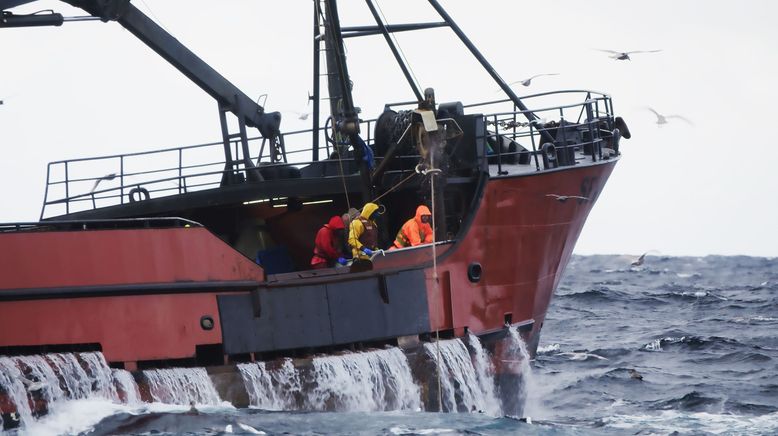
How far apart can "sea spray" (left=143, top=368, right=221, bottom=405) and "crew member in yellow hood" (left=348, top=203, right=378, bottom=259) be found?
2.54 metres

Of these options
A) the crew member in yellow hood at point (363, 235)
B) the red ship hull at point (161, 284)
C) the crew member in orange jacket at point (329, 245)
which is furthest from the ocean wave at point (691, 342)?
the crew member in yellow hood at point (363, 235)

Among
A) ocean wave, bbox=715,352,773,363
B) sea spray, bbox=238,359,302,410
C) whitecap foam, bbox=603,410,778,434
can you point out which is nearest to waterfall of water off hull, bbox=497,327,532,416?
whitecap foam, bbox=603,410,778,434

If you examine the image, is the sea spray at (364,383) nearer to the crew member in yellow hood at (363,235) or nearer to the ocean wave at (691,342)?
the crew member in yellow hood at (363,235)

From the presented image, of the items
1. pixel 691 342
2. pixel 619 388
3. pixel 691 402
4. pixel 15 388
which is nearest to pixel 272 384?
pixel 15 388

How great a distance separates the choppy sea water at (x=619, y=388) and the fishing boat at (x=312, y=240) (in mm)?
707

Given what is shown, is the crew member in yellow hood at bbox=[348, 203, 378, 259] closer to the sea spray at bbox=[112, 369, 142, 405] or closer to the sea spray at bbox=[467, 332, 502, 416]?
the sea spray at bbox=[467, 332, 502, 416]

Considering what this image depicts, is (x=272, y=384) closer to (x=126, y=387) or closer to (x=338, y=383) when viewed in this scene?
(x=338, y=383)

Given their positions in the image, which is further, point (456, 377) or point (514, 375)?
point (514, 375)

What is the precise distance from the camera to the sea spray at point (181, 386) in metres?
13.4

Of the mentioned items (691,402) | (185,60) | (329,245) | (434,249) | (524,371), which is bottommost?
(691,402)

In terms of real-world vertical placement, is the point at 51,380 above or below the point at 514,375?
above

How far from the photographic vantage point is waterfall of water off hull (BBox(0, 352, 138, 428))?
12477mm

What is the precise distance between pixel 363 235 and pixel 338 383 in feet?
6.17

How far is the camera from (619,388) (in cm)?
1845
